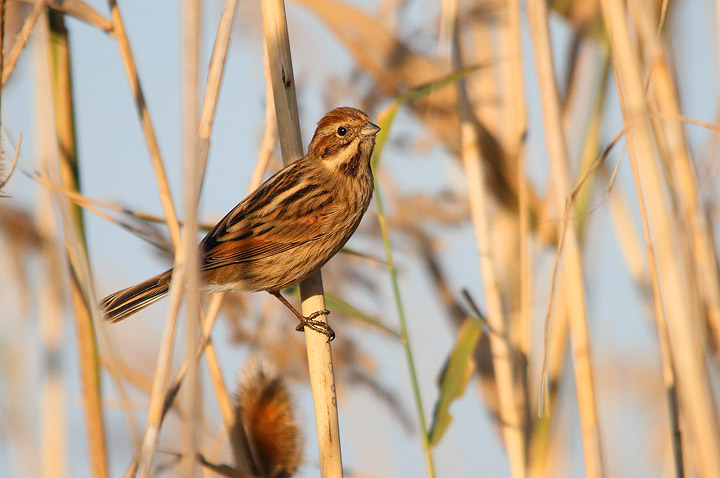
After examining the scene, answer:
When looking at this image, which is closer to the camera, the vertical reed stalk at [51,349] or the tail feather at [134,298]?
the tail feather at [134,298]

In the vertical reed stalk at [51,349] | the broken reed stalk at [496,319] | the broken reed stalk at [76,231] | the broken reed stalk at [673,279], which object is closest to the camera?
the broken reed stalk at [673,279]

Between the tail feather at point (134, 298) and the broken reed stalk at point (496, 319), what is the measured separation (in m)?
1.19

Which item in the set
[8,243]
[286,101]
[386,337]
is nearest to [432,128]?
[386,337]

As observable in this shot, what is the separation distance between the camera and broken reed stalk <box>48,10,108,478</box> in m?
2.28

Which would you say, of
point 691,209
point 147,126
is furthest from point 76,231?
point 691,209

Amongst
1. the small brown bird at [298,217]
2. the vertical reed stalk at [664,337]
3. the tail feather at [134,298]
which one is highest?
the small brown bird at [298,217]

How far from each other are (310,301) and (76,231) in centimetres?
75

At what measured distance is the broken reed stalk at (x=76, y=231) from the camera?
2.28 meters

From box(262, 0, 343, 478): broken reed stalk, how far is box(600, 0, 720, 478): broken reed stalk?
877mm

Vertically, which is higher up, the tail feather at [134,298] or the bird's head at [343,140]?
the bird's head at [343,140]

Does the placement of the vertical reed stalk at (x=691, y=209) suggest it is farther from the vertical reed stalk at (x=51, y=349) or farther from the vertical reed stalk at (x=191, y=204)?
the vertical reed stalk at (x=51, y=349)

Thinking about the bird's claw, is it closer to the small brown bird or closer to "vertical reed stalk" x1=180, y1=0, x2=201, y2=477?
the small brown bird

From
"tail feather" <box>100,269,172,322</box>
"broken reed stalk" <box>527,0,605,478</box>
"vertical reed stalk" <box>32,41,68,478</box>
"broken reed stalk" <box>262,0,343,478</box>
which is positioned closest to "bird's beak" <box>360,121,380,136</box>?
"broken reed stalk" <box>262,0,343,478</box>

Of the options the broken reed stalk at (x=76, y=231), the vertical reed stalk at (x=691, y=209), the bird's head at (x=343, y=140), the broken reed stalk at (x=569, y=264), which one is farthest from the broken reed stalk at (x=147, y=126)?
the vertical reed stalk at (x=691, y=209)
